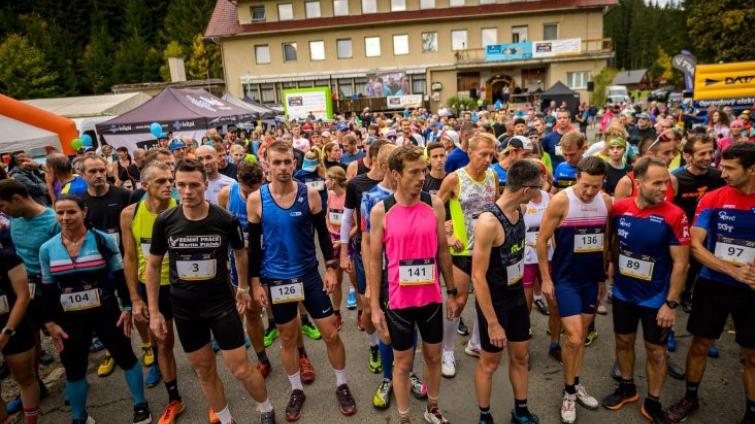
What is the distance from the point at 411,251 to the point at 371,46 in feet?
119

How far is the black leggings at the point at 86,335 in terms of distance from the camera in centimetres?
337

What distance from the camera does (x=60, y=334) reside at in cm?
329

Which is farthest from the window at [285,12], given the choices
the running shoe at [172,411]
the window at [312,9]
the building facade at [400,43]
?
the running shoe at [172,411]

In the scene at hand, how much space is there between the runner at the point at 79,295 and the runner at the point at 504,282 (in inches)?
112

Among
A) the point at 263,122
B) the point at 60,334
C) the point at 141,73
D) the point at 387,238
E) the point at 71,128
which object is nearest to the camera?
the point at 387,238

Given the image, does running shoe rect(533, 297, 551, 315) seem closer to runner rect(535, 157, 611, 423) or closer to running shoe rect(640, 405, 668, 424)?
runner rect(535, 157, 611, 423)

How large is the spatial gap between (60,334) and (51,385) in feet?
5.44

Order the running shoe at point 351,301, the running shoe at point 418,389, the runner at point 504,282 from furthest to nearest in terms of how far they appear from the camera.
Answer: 1. the running shoe at point 351,301
2. the running shoe at point 418,389
3. the runner at point 504,282

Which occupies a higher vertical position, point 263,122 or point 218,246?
point 263,122

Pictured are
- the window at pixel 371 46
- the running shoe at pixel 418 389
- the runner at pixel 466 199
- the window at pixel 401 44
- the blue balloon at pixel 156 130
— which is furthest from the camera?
the window at pixel 371 46

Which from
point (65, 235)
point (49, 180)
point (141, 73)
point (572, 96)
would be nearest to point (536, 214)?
point (65, 235)

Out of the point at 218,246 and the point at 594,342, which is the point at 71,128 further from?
the point at 594,342

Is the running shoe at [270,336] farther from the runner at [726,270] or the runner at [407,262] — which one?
the runner at [726,270]

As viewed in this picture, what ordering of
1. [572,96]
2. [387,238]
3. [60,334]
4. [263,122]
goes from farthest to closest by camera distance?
[572,96] → [263,122] → [60,334] → [387,238]
